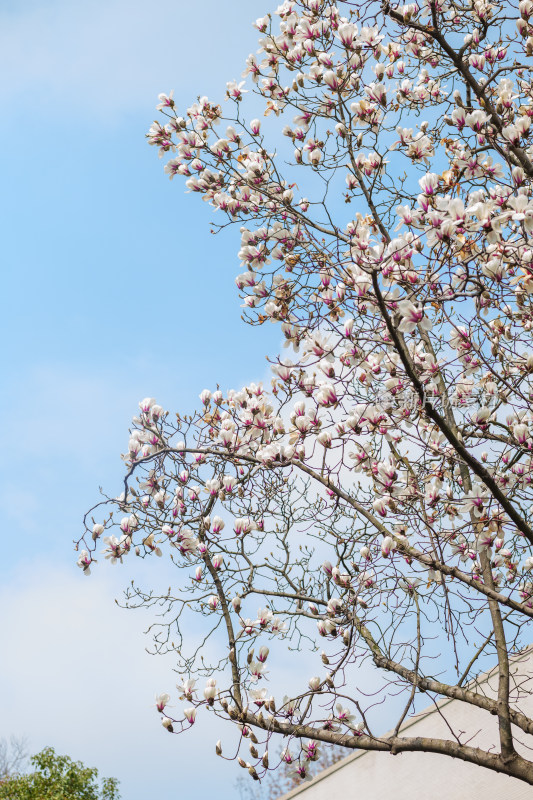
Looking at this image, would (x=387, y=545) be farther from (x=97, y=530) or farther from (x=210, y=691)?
(x=97, y=530)

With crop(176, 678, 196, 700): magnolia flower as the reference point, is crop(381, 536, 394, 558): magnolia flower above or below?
above

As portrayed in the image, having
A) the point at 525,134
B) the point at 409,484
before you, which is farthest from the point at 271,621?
the point at 525,134

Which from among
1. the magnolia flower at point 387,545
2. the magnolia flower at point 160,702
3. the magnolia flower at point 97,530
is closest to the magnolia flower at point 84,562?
the magnolia flower at point 97,530

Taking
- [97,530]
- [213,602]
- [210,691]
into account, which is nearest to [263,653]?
[210,691]

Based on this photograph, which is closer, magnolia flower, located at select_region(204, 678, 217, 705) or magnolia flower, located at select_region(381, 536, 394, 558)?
magnolia flower, located at select_region(381, 536, 394, 558)

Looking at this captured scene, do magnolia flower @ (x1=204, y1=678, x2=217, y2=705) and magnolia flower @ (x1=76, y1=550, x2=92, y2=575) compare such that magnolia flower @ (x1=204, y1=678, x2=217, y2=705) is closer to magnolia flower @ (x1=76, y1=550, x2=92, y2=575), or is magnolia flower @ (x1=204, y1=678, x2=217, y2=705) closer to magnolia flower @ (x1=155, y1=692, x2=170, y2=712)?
magnolia flower @ (x1=155, y1=692, x2=170, y2=712)

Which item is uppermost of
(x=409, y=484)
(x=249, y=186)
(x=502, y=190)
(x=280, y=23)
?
(x=280, y=23)

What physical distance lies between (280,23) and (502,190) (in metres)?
2.08

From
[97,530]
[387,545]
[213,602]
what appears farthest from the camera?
[213,602]

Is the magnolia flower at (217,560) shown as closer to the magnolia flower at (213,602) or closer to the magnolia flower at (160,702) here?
the magnolia flower at (213,602)

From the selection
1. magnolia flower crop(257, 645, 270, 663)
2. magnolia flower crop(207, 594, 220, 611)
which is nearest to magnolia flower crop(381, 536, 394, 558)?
magnolia flower crop(257, 645, 270, 663)

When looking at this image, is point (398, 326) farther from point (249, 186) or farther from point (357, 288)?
point (249, 186)

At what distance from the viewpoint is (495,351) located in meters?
4.59

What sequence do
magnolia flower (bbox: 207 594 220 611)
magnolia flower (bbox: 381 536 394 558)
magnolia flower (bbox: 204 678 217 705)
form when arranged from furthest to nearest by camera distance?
magnolia flower (bbox: 207 594 220 611) < magnolia flower (bbox: 204 678 217 705) < magnolia flower (bbox: 381 536 394 558)
